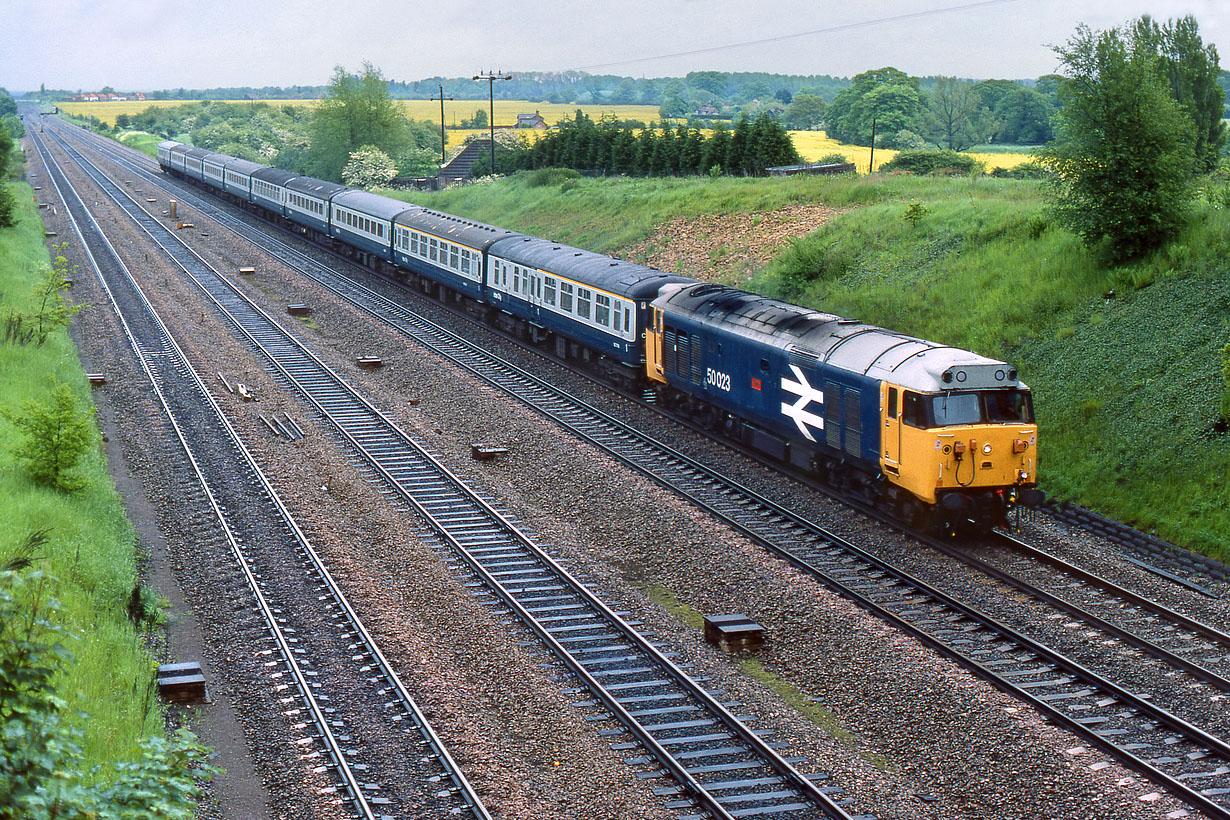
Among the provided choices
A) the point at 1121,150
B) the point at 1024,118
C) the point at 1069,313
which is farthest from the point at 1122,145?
the point at 1024,118

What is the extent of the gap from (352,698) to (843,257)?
1059 inches

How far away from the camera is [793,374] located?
72.7ft

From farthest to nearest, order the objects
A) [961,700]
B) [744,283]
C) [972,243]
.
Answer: [744,283]
[972,243]
[961,700]

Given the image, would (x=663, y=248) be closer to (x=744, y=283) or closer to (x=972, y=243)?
(x=744, y=283)

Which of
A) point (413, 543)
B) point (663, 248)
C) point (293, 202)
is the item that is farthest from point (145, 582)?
point (293, 202)

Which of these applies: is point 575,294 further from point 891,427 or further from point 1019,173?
point 1019,173

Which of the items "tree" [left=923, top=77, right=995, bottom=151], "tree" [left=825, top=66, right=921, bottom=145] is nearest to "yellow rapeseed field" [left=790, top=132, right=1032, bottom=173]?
"tree" [left=825, top=66, right=921, bottom=145]

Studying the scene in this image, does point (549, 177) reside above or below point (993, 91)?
below

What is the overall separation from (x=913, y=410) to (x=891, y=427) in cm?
65

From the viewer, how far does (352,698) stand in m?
14.4

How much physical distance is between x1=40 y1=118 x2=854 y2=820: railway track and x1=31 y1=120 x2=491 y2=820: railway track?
7.33 feet

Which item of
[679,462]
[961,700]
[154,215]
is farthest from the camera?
[154,215]

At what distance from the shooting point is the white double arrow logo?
21.5 metres

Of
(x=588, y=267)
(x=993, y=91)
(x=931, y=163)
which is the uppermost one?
(x=993, y=91)
